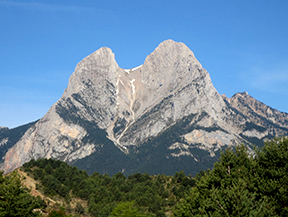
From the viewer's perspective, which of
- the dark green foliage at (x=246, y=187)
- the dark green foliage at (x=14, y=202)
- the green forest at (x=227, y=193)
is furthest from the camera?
the dark green foliage at (x=14, y=202)

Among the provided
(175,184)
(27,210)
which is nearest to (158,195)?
(175,184)

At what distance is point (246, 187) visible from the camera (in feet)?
227

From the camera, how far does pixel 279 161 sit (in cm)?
7519

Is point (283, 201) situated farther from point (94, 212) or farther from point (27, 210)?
point (94, 212)

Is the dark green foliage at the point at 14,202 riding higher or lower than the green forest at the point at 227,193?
lower

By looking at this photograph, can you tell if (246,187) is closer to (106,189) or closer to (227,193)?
(227,193)

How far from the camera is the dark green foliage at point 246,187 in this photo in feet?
191

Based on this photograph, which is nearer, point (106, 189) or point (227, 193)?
point (227, 193)

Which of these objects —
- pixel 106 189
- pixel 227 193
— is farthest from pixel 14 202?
pixel 106 189

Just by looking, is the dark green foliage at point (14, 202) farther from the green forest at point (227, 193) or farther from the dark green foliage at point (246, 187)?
the dark green foliage at point (246, 187)

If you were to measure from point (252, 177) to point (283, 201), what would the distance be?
7840 millimetres

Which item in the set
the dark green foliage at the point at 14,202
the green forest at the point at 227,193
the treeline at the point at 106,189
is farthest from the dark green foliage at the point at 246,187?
the treeline at the point at 106,189

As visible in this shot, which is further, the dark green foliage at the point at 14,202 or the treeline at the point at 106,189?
the treeline at the point at 106,189

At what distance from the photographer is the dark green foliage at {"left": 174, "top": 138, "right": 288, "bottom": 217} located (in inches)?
2291
